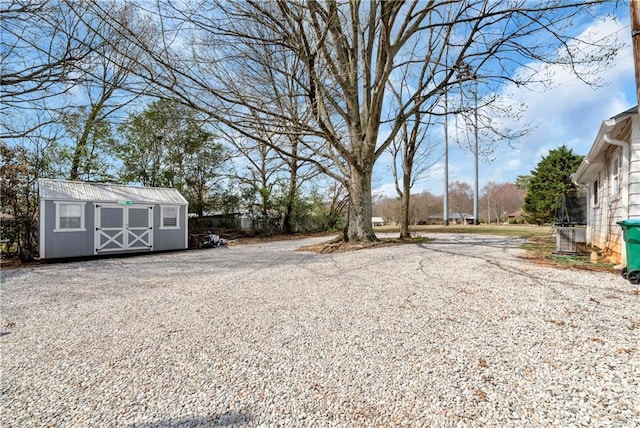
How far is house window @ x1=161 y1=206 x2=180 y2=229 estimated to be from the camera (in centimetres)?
1067

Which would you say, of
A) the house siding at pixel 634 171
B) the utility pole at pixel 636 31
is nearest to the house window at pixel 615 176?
the house siding at pixel 634 171

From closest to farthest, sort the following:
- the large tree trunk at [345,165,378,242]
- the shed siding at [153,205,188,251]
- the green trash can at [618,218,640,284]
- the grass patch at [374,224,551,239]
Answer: the green trash can at [618,218,640,284] < the large tree trunk at [345,165,378,242] < the shed siding at [153,205,188,251] < the grass patch at [374,224,551,239]

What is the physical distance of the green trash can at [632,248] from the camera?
13.1 feet

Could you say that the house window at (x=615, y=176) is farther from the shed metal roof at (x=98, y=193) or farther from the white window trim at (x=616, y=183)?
the shed metal roof at (x=98, y=193)

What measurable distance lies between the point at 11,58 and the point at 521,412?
1137 centimetres

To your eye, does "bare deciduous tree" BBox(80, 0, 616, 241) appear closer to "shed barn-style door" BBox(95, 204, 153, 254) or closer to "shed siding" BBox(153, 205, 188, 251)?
"shed barn-style door" BBox(95, 204, 153, 254)

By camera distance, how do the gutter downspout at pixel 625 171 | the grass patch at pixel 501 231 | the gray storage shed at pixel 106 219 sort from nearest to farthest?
the gutter downspout at pixel 625 171, the gray storage shed at pixel 106 219, the grass patch at pixel 501 231

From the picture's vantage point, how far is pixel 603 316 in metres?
2.82

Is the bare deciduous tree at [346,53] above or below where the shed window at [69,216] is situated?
above

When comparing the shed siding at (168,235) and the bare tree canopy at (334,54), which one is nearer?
the bare tree canopy at (334,54)

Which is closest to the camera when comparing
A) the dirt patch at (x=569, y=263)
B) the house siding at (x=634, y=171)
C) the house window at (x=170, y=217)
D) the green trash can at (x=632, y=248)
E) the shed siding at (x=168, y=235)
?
the green trash can at (x=632, y=248)

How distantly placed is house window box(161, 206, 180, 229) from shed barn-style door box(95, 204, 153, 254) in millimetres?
459

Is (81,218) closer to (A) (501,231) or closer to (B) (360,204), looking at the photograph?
(B) (360,204)

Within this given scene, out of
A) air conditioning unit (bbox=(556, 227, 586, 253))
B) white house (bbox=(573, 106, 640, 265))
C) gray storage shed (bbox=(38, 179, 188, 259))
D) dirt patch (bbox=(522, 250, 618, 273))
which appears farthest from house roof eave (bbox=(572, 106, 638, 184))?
gray storage shed (bbox=(38, 179, 188, 259))
